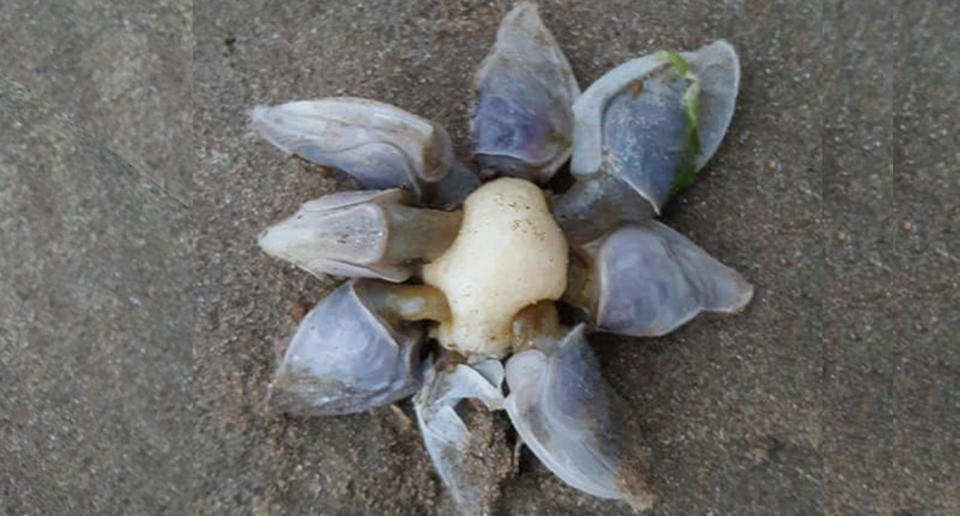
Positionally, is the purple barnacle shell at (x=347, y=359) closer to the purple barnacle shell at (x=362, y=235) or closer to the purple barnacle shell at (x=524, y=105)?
the purple barnacle shell at (x=362, y=235)

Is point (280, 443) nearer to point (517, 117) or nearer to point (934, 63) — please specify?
point (517, 117)

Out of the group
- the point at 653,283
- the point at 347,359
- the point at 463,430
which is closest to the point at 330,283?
the point at 347,359

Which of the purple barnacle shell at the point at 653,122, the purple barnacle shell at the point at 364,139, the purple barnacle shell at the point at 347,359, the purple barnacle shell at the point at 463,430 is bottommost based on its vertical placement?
the purple barnacle shell at the point at 463,430

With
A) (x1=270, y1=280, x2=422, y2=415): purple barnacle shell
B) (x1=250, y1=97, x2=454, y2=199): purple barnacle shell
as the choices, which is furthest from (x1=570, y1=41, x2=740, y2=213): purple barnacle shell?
(x1=270, y1=280, x2=422, y2=415): purple barnacle shell

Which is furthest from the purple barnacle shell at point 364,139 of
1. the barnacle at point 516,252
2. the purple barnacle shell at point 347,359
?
the purple barnacle shell at point 347,359

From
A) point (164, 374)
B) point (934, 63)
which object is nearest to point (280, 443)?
point (164, 374)

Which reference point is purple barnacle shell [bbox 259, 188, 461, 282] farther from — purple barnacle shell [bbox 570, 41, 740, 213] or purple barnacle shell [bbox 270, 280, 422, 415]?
purple barnacle shell [bbox 570, 41, 740, 213]
